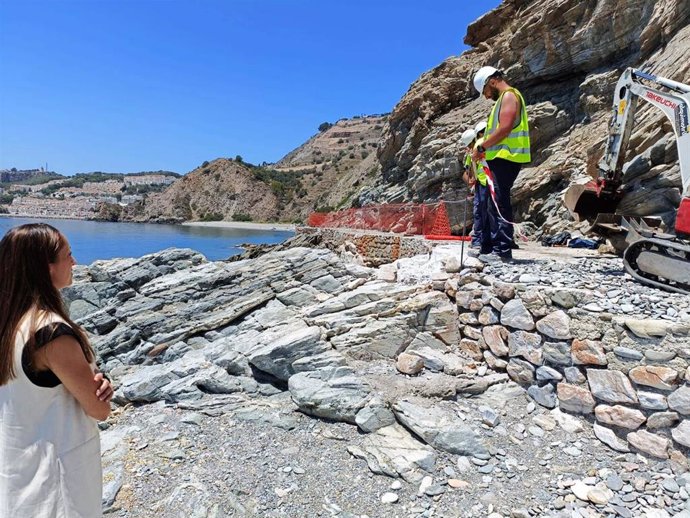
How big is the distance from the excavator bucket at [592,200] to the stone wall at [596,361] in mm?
2316

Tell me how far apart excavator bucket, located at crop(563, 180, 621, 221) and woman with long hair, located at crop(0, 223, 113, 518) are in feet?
20.8

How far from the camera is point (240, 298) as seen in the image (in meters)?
9.04

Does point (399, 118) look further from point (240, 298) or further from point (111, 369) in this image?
point (111, 369)

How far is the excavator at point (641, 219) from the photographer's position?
14.4ft

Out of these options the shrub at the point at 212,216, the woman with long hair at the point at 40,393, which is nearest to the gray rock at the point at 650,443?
the woman with long hair at the point at 40,393

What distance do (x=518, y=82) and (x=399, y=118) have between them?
10821 millimetres

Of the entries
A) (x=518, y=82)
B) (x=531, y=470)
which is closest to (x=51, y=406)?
(x=531, y=470)

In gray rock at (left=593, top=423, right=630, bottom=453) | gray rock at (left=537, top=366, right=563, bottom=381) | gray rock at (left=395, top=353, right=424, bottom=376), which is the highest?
gray rock at (left=537, top=366, right=563, bottom=381)

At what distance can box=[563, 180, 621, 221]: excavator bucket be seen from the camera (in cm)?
622

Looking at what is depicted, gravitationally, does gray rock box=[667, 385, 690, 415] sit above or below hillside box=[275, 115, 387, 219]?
below

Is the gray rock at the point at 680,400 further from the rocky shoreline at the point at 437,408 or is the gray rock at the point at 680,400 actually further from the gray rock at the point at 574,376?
the gray rock at the point at 574,376

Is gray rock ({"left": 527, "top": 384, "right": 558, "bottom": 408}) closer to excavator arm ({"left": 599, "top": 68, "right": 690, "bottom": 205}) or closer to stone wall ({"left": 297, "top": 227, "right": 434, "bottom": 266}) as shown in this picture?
excavator arm ({"left": 599, "top": 68, "right": 690, "bottom": 205})

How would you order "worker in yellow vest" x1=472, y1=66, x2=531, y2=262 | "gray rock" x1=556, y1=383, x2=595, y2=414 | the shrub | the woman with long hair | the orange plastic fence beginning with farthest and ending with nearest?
the shrub
the orange plastic fence
"worker in yellow vest" x1=472, y1=66, x2=531, y2=262
"gray rock" x1=556, y1=383, x2=595, y2=414
the woman with long hair

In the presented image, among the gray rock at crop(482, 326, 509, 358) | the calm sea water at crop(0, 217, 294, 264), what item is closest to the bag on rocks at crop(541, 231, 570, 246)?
the gray rock at crop(482, 326, 509, 358)
